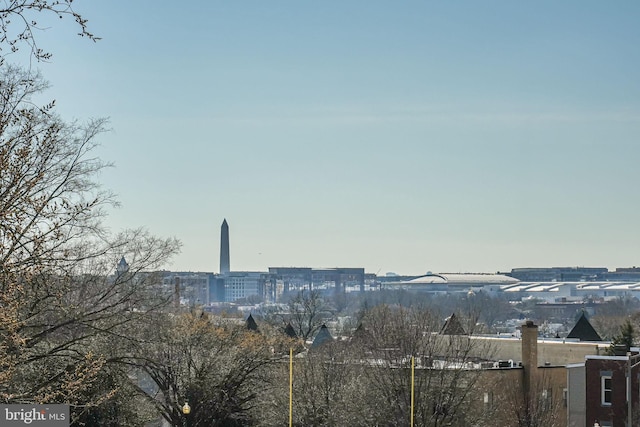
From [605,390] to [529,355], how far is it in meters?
6.42

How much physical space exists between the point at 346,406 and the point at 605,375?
526 inches

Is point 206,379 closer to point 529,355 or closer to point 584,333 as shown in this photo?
point 529,355

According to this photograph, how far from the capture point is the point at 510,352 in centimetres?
7088

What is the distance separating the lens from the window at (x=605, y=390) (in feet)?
170

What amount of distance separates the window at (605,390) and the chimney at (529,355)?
5052 millimetres

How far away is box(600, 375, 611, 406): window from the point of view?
2040 inches

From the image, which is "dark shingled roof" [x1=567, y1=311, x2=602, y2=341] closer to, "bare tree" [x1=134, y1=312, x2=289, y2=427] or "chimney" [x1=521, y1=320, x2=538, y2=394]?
"chimney" [x1=521, y1=320, x2=538, y2=394]

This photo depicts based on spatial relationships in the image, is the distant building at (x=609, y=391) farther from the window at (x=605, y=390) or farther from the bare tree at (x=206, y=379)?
the bare tree at (x=206, y=379)

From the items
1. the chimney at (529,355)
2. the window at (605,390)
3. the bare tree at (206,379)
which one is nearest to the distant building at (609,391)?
the window at (605,390)

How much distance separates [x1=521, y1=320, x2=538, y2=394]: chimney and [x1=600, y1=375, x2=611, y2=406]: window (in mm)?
5052

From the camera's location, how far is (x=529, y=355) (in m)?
57.8


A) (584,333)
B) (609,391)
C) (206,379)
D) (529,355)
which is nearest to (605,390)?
(609,391)

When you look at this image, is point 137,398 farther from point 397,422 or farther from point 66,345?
point 66,345

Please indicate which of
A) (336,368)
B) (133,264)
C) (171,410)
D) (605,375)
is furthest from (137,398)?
(605,375)
